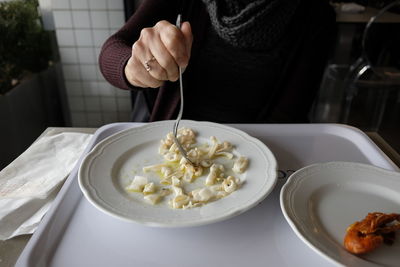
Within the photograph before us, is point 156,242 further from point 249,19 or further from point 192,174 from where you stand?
point 249,19

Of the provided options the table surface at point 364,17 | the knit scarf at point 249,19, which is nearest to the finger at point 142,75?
the knit scarf at point 249,19

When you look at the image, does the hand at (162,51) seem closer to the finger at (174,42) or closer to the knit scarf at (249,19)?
the finger at (174,42)

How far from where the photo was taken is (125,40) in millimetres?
804

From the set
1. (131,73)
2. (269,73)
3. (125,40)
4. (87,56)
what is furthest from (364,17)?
(131,73)

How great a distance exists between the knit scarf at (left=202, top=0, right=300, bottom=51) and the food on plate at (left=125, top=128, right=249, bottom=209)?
37 centimetres

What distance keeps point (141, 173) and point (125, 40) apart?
410mm

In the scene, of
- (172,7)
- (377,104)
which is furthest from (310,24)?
(377,104)

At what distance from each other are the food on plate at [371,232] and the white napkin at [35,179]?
1.37 ft

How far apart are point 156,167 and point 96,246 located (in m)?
0.16

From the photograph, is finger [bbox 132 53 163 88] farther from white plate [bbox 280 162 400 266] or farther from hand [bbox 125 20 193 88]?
white plate [bbox 280 162 400 266]

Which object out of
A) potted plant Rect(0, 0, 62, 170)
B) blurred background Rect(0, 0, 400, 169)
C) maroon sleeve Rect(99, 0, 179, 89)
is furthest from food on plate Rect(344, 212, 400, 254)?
potted plant Rect(0, 0, 62, 170)

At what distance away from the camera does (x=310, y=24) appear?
0.94m

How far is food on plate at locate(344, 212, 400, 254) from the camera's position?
368 mm

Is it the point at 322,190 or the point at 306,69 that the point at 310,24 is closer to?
the point at 306,69
